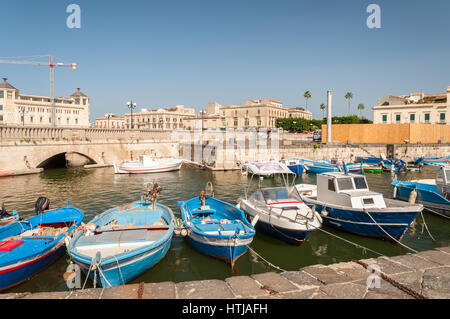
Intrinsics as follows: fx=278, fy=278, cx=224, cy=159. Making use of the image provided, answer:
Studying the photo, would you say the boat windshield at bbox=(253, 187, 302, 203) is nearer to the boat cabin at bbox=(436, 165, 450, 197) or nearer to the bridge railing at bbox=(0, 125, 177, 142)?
the boat cabin at bbox=(436, 165, 450, 197)

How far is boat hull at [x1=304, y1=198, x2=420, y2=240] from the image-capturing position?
43.4 feet

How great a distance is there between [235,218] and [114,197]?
46.4 ft

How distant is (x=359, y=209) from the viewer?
Result: 13.9m

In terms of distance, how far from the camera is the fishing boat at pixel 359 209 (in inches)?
523

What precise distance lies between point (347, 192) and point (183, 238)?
30.0ft

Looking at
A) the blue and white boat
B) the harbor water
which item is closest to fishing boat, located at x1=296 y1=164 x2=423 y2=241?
the blue and white boat

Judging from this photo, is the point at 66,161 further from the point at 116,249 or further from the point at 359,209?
the point at 359,209

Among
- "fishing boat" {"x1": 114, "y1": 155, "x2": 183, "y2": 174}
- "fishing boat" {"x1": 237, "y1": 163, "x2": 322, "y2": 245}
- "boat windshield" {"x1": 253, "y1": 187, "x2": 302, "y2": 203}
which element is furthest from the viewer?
"fishing boat" {"x1": 114, "y1": 155, "x2": 183, "y2": 174}

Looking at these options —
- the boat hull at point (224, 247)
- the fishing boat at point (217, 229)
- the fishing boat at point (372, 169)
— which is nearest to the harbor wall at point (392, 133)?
the fishing boat at point (372, 169)

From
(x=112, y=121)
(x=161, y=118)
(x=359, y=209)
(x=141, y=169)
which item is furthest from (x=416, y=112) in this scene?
(x=112, y=121)

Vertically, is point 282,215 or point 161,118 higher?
point 161,118

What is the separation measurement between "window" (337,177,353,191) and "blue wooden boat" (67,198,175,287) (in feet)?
30.6
